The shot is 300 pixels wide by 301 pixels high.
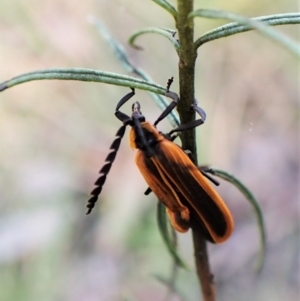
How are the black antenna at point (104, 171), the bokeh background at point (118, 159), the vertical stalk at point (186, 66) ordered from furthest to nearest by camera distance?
the bokeh background at point (118, 159), the black antenna at point (104, 171), the vertical stalk at point (186, 66)

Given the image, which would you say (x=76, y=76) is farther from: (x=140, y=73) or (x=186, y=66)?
(x=140, y=73)

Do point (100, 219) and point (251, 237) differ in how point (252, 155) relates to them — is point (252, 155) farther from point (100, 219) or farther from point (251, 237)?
point (100, 219)

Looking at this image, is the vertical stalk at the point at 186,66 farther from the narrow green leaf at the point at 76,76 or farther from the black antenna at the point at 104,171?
the black antenna at the point at 104,171

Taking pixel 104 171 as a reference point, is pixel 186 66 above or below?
above

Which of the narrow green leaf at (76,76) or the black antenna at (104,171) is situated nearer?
the narrow green leaf at (76,76)

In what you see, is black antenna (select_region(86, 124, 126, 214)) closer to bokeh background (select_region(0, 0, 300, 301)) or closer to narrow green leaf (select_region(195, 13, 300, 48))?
narrow green leaf (select_region(195, 13, 300, 48))

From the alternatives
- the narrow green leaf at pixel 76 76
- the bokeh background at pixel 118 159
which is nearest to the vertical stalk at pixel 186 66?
the narrow green leaf at pixel 76 76

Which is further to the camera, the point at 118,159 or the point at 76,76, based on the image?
the point at 118,159

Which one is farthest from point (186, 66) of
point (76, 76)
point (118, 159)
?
point (118, 159)

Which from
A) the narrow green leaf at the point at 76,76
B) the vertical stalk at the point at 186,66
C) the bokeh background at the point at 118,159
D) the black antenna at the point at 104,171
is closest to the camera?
the vertical stalk at the point at 186,66
